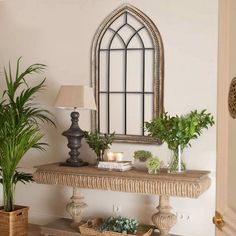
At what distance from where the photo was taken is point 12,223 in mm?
3932

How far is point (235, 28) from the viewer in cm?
175

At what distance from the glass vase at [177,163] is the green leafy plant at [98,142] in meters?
0.65

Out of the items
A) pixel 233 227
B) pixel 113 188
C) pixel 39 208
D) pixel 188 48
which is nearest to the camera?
pixel 233 227

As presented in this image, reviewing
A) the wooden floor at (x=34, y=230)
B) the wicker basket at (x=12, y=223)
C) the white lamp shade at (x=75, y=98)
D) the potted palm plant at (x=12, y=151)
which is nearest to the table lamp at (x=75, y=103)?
the white lamp shade at (x=75, y=98)

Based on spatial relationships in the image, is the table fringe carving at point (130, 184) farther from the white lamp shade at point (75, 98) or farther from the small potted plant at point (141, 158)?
the white lamp shade at point (75, 98)

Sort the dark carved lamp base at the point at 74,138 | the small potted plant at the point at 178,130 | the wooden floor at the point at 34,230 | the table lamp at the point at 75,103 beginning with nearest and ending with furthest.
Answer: the small potted plant at the point at 178,130, the table lamp at the point at 75,103, the dark carved lamp base at the point at 74,138, the wooden floor at the point at 34,230

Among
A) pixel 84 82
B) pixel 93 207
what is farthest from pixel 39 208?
pixel 84 82

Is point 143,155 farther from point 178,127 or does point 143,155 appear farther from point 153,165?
point 178,127

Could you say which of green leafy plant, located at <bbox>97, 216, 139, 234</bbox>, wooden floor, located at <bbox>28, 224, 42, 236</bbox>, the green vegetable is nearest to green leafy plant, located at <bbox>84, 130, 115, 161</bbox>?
the green vegetable

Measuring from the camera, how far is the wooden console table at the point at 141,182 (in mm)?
3459

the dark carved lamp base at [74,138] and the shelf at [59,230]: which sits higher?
the dark carved lamp base at [74,138]

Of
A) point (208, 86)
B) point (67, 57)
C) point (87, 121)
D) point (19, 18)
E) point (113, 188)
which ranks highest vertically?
point (19, 18)

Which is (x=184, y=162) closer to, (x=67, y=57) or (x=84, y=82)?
(x=84, y=82)

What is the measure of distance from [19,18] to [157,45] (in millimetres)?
1668
